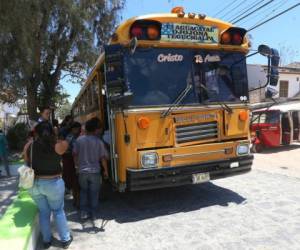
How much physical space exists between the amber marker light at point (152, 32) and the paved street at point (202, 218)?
303 cm

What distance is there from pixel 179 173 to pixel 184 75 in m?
1.68

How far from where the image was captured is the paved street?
5.39m

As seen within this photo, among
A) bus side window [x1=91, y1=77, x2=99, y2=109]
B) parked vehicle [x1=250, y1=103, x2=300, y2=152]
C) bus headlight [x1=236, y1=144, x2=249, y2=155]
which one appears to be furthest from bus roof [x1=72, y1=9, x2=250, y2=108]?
parked vehicle [x1=250, y1=103, x2=300, y2=152]

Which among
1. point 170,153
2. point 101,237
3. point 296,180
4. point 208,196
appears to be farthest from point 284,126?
point 101,237

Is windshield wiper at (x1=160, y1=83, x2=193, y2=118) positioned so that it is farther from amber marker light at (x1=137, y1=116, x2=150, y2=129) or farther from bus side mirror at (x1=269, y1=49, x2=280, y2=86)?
bus side mirror at (x1=269, y1=49, x2=280, y2=86)

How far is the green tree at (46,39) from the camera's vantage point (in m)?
10.2

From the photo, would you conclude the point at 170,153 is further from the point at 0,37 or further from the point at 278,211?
the point at 0,37

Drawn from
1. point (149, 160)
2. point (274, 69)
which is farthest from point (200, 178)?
point (274, 69)

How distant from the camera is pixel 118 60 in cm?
618

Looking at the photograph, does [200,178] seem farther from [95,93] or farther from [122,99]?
[95,93]

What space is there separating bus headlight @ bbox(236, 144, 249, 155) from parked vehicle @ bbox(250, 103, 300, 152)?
9.56m

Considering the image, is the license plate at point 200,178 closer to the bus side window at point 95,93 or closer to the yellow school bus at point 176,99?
the yellow school bus at point 176,99

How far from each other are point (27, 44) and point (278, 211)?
7947mm

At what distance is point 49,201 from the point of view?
5305 mm
